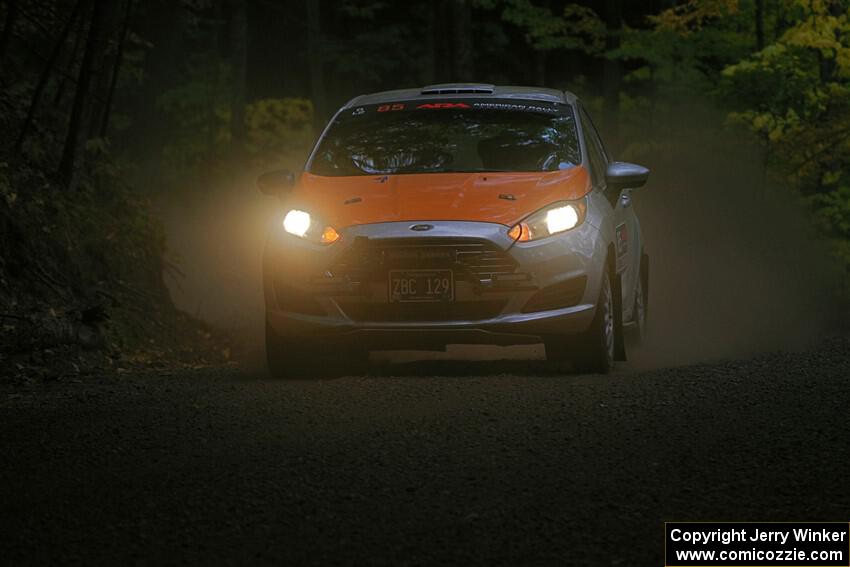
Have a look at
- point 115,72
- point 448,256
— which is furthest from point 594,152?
point 115,72

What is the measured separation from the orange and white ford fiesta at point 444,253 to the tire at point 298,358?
0.01 metres

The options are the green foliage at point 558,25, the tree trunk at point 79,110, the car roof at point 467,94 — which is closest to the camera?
the car roof at point 467,94

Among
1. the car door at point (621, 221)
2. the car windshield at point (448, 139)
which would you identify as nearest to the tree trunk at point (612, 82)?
the car door at point (621, 221)

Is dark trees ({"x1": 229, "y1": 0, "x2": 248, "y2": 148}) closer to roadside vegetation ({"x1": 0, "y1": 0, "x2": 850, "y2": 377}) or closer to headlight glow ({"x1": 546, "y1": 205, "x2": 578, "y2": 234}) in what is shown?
roadside vegetation ({"x1": 0, "y1": 0, "x2": 850, "y2": 377})

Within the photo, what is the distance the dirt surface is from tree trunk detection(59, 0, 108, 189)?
5385 mm

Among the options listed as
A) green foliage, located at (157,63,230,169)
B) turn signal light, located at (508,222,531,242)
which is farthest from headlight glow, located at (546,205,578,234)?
green foliage, located at (157,63,230,169)

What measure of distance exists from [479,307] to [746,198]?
1735 cm

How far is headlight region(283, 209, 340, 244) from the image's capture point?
9.77 meters

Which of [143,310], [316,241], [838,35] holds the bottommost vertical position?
[143,310]

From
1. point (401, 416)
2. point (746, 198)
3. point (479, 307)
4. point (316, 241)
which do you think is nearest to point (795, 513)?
point (401, 416)

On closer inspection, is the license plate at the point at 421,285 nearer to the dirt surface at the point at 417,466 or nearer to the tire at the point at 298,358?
the dirt surface at the point at 417,466

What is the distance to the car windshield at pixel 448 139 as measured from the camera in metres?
10.6

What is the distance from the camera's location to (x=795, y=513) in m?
5.72

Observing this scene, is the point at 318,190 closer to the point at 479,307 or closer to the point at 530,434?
the point at 479,307
